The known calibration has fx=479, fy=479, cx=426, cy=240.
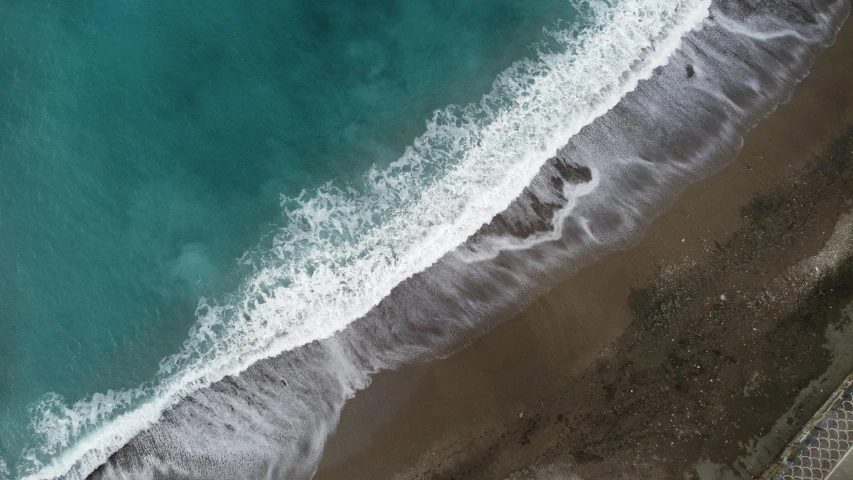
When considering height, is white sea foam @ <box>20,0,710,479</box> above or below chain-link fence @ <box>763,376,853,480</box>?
above

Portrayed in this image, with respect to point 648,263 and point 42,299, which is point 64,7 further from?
point 648,263

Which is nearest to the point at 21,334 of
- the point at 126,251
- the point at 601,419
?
the point at 126,251

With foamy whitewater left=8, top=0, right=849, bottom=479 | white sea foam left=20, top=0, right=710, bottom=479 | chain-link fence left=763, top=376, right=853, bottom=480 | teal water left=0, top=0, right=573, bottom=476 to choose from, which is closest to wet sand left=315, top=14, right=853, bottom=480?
chain-link fence left=763, top=376, right=853, bottom=480

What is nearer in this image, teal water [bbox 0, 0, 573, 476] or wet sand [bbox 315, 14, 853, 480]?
wet sand [bbox 315, 14, 853, 480]

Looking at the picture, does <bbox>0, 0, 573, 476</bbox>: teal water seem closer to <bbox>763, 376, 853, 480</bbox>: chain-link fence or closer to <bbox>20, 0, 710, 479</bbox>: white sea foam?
<bbox>20, 0, 710, 479</bbox>: white sea foam

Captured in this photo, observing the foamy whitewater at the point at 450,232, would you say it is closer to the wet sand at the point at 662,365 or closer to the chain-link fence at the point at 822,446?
the wet sand at the point at 662,365

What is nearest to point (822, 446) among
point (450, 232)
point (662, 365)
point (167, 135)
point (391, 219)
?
point (662, 365)

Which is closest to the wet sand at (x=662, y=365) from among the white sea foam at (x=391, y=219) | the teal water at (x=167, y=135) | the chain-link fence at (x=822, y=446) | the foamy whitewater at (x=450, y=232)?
the chain-link fence at (x=822, y=446)
